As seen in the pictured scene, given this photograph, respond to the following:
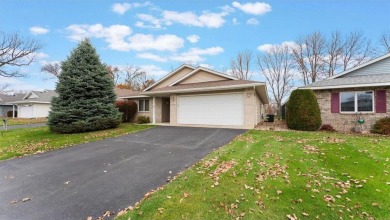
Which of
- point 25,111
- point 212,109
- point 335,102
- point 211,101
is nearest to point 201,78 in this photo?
point 211,101

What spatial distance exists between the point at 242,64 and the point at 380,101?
30.7 m

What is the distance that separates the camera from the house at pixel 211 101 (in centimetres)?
1387

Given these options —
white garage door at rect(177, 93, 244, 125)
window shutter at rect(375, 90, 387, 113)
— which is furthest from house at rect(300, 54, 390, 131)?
white garage door at rect(177, 93, 244, 125)

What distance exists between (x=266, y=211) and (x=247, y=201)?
405 millimetres

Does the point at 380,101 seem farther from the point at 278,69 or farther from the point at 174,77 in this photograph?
the point at 278,69

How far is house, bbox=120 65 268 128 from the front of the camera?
13.9 meters

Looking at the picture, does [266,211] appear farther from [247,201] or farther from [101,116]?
[101,116]

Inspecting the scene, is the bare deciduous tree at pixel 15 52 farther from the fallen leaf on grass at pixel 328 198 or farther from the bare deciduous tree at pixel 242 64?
the bare deciduous tree at pixel 242 64

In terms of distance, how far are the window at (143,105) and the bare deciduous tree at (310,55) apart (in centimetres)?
2783

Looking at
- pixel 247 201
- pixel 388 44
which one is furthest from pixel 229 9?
pixel 388 44

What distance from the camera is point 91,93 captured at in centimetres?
1416

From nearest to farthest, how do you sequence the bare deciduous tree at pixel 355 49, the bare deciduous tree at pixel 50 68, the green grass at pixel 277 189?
1. the green grass at pixel 277 189
2. the bare deciduous tree at pixel 355 49
3. the bare deciduous tree at pixel 50 68

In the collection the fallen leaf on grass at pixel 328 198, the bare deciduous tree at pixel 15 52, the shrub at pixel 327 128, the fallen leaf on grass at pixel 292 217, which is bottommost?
the fallen leaf on grass at pixel 292 217

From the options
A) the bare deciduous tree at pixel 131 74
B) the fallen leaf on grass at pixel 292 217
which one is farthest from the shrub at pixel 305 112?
the bare deciduous tree at pixel 131 74
